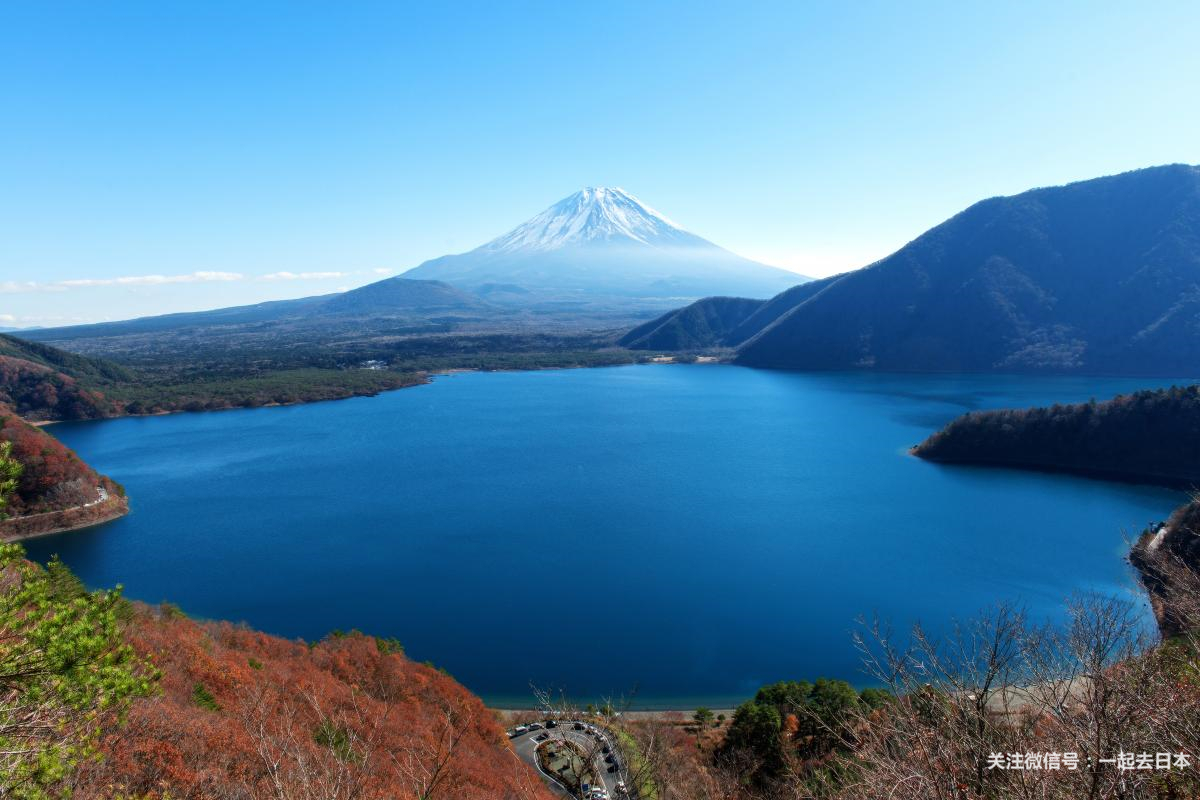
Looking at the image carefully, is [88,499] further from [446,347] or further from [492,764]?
[446,347]

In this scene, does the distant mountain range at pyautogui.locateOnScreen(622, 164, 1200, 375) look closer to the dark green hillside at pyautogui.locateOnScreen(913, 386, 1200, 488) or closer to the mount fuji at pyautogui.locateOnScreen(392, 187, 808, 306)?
the dark green hillside at pyautogui.locateOnScreen(913, 386, 1200, 488)

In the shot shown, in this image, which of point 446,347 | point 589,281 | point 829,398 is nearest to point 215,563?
point 829,398

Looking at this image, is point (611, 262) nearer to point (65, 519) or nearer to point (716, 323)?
point (716, 323)

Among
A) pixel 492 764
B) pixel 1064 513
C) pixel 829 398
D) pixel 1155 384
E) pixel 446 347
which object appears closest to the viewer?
pixel 492 764

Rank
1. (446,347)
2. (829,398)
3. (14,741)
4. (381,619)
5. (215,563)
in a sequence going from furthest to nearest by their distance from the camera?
(446,347) < (829,398) < (215,563) < (381,619) < (14,741)

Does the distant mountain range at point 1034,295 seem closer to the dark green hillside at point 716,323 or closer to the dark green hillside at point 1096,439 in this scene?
the dark green hillside at point 716,323

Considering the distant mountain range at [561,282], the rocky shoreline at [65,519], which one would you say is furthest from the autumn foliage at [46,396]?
the distant mountain range at [561,282]
